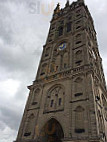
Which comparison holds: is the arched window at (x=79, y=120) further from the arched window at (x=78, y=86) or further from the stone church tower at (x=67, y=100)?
the arched window at (x=78, y=86)

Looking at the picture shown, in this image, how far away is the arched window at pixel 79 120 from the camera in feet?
43.6

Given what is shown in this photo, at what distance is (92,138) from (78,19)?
2584 cm

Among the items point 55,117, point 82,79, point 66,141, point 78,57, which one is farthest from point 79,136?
point 78,57

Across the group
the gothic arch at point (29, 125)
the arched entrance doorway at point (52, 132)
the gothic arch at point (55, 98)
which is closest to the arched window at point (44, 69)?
the gothic arch at point (55, 98)

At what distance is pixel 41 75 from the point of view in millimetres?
23109

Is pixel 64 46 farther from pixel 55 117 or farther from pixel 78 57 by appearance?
pixel 55 117

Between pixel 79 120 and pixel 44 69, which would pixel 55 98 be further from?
pixel 44 69

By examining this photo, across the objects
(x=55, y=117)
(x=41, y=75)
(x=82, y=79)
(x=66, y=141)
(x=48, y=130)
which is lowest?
(x=66, y=141)

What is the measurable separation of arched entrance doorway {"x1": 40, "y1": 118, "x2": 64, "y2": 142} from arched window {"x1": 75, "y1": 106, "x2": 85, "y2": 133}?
10.3 ft

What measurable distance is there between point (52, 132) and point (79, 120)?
4542mm

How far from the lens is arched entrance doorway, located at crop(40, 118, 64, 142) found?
52.4 feet

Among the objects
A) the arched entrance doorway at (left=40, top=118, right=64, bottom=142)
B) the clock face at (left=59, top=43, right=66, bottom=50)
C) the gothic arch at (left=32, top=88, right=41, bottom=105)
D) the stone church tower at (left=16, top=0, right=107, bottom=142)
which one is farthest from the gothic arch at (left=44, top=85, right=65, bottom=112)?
the clock face at (left=59, top=43, right=66, bottom=50)

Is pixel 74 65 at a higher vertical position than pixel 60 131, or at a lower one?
higher

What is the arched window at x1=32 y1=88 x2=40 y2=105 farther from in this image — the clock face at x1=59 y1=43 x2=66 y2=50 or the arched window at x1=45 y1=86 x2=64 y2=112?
the clock face at x1=59 y1=43 x2=66 y2=50
